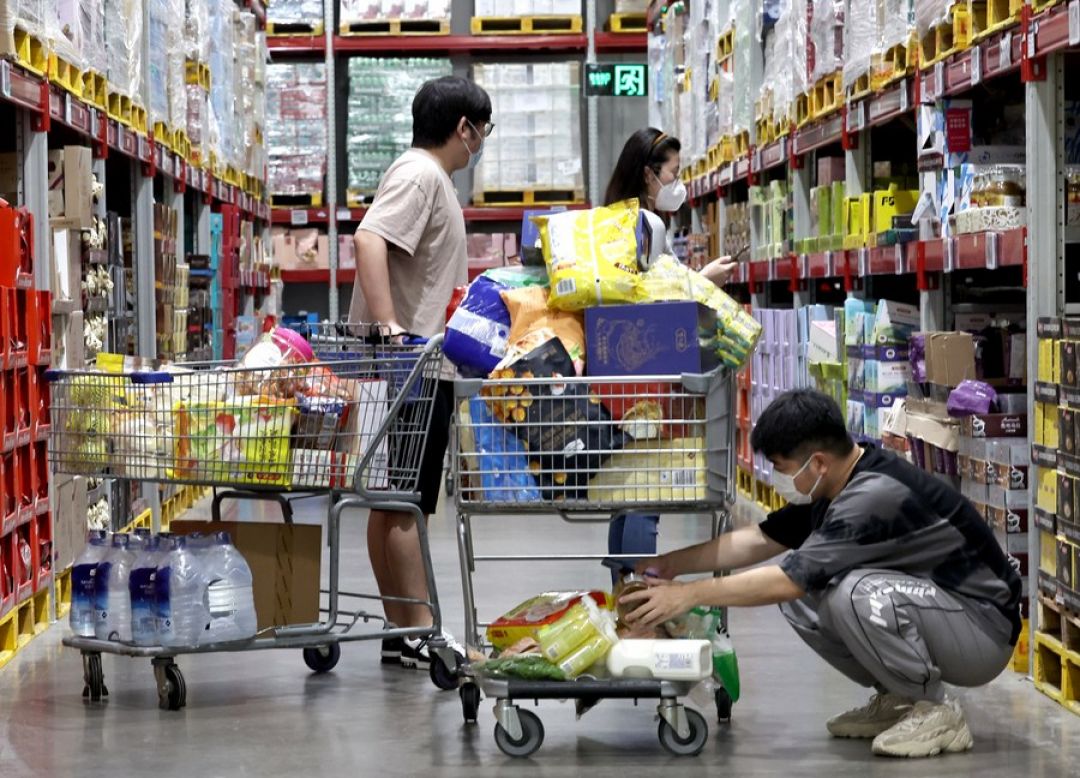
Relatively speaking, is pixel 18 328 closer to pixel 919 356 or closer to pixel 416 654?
pixel 416 654

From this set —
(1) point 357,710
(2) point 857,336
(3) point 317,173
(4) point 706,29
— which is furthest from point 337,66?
(1) point 357,710

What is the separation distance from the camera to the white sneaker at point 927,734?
14.0 ft

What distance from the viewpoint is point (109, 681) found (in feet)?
17.7

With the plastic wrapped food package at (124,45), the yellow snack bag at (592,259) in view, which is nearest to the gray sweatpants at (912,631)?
the yellow snack bag at (592,259)

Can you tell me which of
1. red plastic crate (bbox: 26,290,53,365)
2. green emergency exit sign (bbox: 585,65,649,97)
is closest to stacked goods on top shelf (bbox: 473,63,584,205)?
green emergency exit sign (bbox: 585,65,649,97)

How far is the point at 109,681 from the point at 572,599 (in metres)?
1.73

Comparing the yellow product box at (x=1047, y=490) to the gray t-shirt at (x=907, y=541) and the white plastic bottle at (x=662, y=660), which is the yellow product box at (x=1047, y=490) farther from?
the white plastic bottle at (x=662, y=660)

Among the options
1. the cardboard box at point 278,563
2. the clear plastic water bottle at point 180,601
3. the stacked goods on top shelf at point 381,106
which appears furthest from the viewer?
the stacked goods on top shelf at point 381,106

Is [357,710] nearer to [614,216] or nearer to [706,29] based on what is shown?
[614,216]

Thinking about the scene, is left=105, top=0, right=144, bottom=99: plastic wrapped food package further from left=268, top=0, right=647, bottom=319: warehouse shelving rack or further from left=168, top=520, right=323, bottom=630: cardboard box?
left=268, top=0, right=647, bottom=319: warehouse shelving rack

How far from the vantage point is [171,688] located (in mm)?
4906

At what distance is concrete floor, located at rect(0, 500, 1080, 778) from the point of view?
4.23m

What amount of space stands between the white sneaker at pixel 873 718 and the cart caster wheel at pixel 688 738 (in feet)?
1.41

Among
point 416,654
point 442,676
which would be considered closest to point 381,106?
point 416,654
